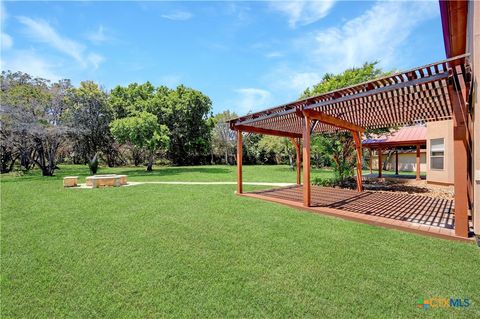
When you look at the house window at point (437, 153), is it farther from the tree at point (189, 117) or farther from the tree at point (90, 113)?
the tree at point (90, 113)

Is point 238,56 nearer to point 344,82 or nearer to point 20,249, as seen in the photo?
point 344,82

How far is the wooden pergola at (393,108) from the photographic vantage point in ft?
12.8

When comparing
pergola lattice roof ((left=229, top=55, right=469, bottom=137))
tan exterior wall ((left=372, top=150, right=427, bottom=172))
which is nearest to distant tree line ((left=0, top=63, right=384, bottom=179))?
pergola lattice roof ((left=229, top=55, right=469, bottom=137))

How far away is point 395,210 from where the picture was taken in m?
5.91

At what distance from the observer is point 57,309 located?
2361 mm

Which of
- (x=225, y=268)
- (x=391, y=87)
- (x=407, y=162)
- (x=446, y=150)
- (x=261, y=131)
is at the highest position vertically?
(x=391, y=87)

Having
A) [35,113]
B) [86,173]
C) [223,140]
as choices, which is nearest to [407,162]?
[223,140]

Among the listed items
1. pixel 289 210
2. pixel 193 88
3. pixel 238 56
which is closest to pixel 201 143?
pixel 193 88

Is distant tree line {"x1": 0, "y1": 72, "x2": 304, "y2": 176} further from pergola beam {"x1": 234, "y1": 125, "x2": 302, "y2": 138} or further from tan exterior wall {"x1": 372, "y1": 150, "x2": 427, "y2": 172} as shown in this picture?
tan exterior wall {"x1": 372, "y1": 150, "x2": 427, "y2": 172}

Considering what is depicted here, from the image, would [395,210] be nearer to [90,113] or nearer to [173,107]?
[173,107]

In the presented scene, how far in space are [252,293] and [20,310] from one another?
2.43 metres

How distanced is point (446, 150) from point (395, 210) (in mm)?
8420

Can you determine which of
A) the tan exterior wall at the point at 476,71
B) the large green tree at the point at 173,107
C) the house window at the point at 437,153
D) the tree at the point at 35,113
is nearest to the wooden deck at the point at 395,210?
the tan exterior wall at the point at 476,71

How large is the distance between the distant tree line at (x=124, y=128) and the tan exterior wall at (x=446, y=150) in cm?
397
